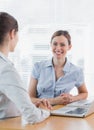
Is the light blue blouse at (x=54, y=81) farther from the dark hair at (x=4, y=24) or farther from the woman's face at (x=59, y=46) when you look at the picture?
the dark hair at (x=4, y=24)

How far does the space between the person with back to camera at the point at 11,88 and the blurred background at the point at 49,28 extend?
1565 mm

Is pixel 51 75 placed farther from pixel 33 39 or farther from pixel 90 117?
pixel 90 117

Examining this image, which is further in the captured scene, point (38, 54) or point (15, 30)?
point (38, 54)

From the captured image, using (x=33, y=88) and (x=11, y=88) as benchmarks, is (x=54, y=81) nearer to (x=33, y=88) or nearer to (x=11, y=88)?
(x=33, y=88)

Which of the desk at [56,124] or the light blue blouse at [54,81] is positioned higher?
the light blue blouse at [54,81]

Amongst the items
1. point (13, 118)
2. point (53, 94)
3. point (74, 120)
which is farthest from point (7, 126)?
point (53, 94)

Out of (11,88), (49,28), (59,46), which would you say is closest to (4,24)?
(11,88)

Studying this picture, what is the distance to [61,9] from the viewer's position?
3205mm

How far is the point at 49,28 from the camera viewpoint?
3262 mm

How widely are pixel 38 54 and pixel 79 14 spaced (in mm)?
638

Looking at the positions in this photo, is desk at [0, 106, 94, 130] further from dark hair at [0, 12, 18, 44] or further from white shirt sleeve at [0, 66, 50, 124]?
dark hair at [0, 12, 18, 44]

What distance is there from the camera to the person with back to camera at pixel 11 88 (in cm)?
147

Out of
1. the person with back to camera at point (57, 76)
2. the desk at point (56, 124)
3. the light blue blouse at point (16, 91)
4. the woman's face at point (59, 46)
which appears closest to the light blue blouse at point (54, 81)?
the person with back to camera at point (57, 76)

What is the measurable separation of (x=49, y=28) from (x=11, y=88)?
6.18 feet
